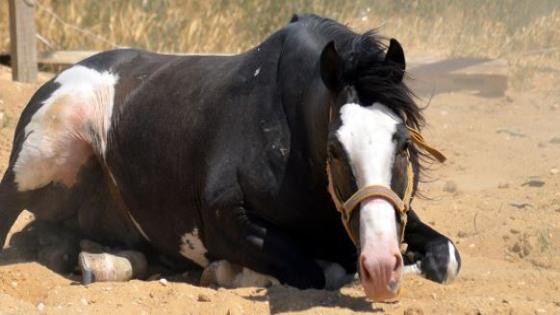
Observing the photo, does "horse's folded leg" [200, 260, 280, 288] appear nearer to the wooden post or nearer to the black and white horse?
the black and white horse

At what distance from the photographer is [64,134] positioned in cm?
597

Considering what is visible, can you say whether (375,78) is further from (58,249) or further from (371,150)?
(58,249)

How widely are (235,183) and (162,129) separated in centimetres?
77

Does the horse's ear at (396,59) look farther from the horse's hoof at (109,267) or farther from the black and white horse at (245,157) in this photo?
the horse's hoof at (109,267)

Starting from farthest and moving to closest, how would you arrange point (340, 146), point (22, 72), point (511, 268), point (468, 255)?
point (22, 72) → point (468, 255) → point (511, 268) → point (340, 146)

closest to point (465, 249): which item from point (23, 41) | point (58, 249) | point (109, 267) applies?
point (109, 267)

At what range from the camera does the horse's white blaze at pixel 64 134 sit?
598 centimetres

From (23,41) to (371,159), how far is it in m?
5.84

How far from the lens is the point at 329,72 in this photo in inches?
177

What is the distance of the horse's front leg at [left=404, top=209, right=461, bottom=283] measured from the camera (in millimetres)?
4914

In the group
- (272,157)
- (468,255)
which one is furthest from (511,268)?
(272,157)

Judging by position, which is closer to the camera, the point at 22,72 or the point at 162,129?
the point at 162,129

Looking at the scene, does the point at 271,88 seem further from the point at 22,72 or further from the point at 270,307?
the point at 22,72

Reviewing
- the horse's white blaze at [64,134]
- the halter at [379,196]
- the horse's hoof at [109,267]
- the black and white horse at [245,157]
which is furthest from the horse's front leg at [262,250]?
the horse's white blaze at [64,134]
